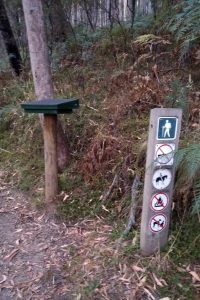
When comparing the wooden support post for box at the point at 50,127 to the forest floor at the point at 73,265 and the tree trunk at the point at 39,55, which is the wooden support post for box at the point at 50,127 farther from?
the tree trunk at the point at 39,55

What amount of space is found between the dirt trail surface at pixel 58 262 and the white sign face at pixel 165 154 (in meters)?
0.92

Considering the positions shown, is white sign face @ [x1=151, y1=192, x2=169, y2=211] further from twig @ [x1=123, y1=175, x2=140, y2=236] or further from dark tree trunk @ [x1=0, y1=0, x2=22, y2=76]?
dark tree trunk @ [x1=0, y1=0, x2=22, y2=76]

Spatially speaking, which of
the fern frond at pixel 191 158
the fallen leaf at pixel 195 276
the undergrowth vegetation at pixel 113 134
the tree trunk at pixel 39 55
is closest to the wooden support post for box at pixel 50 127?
the undergrowth vegetation at pixel 113 134

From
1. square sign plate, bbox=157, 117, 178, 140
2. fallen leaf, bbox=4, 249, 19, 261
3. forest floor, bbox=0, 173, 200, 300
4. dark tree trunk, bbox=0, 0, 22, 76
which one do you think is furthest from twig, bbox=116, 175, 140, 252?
dark tree trunk, bbox=0, 0, 22, 76

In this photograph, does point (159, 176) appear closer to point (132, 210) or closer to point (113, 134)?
point (132, 210)

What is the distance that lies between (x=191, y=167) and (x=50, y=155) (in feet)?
5.82

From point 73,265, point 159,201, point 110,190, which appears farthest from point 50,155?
point 159,201

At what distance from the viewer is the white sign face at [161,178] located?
2707 millimetres

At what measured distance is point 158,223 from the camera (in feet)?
9.31

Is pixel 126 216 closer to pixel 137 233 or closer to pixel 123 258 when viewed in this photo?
pixel 137 233

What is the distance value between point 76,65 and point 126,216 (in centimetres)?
384

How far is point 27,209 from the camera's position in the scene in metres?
4.03

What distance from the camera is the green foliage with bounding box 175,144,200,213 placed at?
2.45 meters

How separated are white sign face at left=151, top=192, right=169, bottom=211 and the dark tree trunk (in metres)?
5.24
